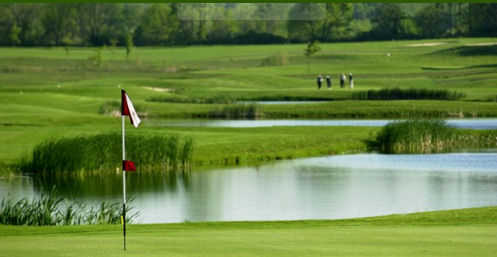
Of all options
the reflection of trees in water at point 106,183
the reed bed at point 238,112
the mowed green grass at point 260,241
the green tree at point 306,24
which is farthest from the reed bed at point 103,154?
the green tree at point 306,24

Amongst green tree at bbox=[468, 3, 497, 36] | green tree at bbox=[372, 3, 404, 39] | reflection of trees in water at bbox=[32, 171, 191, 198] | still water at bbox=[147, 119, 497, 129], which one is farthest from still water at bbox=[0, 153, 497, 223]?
green tree at bbox=[372, 3, 404, 39]

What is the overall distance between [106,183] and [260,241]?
Answer: 1854 centimetres

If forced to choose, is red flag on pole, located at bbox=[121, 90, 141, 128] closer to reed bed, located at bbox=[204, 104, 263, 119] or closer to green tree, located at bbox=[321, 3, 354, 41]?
reed bed, located at bbox=[204, 104, 263, 119]

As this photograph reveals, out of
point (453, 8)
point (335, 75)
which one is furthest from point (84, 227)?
point (453, 8)

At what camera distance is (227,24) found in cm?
16838

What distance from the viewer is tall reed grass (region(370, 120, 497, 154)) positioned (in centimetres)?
4194

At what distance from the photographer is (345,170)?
35.5 metres

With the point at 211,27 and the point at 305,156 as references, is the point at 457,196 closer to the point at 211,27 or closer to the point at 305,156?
the point at 305,156

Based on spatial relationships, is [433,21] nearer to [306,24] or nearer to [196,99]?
[306,24]

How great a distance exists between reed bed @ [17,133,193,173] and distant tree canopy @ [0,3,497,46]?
118366 mm

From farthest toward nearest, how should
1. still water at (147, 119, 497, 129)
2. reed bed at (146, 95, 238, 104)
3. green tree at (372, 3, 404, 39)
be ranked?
1. green tree at (372, 3, 404, 39)
2. reed bed at (146, 95, 238, 104)
3. still water at (147, 119, 497, 129)

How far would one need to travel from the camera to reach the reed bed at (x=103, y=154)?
33094 millimetres

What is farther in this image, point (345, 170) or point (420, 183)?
point (345, 170)

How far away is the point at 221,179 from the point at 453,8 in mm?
130624
